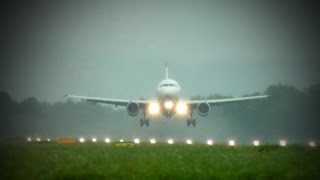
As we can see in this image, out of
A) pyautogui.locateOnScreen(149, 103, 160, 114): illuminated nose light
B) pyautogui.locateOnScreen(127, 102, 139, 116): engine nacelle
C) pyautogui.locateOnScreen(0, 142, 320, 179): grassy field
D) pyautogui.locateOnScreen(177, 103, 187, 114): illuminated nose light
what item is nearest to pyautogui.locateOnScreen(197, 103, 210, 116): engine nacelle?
pyautogui.locateOnScreen(177, 103, 187, 114): illuminated nose light

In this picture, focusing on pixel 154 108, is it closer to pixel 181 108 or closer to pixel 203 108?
pixel 181 108

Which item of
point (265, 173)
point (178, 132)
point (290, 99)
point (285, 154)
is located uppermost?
point (290, 99)

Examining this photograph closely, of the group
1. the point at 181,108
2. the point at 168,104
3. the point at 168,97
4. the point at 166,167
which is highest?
the point at 168,97

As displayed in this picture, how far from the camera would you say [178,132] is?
273ft

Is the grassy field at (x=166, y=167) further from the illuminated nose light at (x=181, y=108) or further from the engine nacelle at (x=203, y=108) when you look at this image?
the engine nacelle at (x=203, y=108)

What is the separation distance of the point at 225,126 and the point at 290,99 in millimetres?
12941

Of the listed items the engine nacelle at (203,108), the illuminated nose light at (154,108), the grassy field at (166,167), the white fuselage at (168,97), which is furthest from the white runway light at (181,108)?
the grassy field at (166,167)

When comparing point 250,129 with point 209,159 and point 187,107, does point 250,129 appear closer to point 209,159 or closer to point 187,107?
point 187,107

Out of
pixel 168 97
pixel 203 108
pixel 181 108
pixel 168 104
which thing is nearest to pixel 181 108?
pixel 181 108

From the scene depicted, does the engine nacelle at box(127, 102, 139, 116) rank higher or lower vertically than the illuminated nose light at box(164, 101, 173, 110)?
higher

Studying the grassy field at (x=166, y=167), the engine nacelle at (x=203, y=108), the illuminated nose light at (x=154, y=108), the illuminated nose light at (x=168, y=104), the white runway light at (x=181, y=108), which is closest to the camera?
the grassy field at (x=166, y=167)

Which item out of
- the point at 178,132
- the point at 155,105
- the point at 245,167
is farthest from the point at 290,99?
the point at 245,167

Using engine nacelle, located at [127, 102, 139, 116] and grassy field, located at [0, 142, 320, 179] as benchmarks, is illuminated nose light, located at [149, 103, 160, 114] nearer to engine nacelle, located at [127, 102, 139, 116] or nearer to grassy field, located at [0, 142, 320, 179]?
engine nacelle, located at [127, 102, 139, 116]

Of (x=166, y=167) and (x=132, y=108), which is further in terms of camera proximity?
(x=132, y=108)
